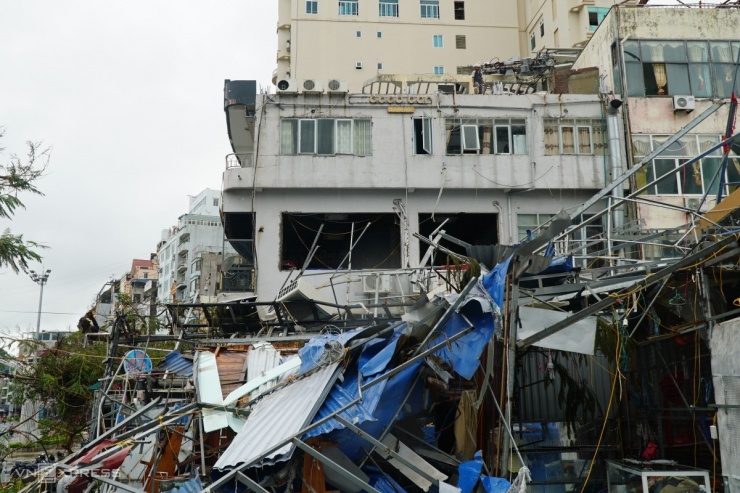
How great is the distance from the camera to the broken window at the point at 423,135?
25.8 m

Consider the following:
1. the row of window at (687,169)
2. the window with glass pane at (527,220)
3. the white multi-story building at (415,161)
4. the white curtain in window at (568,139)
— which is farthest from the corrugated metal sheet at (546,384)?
the white curtain in window at (568,139)

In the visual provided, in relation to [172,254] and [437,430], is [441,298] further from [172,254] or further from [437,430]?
[172,254]

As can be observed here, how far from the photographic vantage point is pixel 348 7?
1790 inches

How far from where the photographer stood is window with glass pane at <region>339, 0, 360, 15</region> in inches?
1785

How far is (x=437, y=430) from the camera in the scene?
12.3 meters

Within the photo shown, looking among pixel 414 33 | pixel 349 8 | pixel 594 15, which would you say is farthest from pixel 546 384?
pixel 414 33

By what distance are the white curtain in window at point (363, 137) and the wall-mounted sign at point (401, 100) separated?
908 mm

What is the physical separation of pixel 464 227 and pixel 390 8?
23535mm

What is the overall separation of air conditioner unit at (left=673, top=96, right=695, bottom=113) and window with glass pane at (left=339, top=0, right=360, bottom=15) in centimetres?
2573

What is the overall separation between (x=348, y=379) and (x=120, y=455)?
4.82 meters

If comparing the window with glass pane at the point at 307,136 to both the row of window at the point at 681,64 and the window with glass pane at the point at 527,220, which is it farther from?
the row of window at the point at 681,64

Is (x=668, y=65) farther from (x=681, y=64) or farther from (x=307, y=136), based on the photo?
(x=307, y=136)

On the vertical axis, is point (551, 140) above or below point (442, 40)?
below

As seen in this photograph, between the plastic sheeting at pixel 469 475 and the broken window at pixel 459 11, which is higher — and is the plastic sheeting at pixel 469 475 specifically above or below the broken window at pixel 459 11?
below
